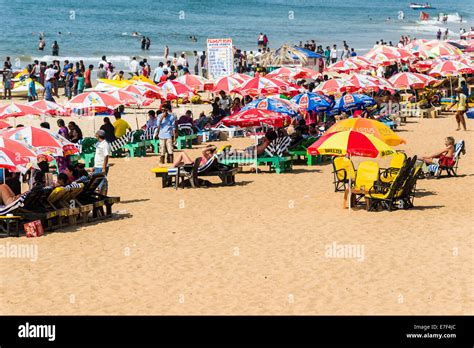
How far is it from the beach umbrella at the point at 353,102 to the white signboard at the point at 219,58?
7.92 meters

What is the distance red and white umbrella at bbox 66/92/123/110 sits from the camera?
74.7 ft

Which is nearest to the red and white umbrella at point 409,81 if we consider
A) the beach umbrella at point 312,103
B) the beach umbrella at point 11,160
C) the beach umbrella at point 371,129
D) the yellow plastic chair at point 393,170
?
the beach umbrella at point 312,103

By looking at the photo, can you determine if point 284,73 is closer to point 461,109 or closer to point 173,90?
point 173,90

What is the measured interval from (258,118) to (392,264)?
8759 mm

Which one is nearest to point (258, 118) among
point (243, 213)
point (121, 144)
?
point (121, 144)

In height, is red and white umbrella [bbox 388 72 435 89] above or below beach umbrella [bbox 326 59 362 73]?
below

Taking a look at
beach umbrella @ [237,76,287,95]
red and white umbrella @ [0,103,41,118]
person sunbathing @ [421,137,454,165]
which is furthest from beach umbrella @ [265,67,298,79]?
person sunbathing @ [421,137,454,165]

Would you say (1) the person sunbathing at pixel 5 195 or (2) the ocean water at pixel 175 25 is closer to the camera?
(1) the person sunbathing at pixel 5 195

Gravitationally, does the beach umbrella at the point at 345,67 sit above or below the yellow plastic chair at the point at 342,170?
above

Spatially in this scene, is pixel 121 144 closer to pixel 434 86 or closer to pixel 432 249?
pixel 432 249

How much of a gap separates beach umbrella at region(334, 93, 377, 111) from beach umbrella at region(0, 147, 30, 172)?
43.4 ft

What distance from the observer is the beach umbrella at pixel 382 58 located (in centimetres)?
3944

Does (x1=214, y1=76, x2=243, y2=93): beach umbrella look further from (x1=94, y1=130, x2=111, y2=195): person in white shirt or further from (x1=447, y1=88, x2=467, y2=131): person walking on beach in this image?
(x1=94, y1=130, x2=111, y2=195): person in white shirt

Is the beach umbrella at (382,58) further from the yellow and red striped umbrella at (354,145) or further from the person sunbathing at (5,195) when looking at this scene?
the person sunbathing at (5,195)
